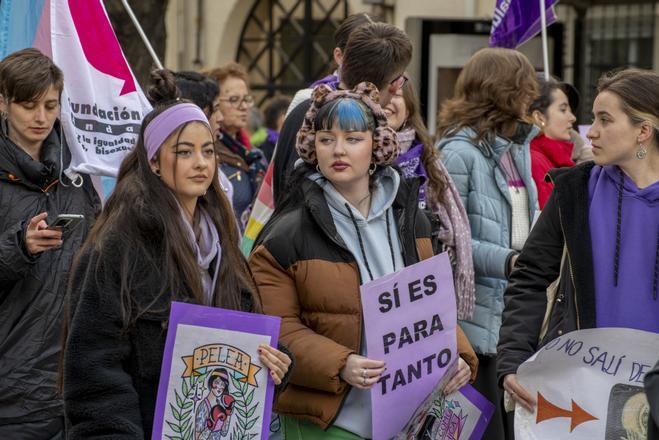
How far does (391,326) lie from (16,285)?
1.63 metres

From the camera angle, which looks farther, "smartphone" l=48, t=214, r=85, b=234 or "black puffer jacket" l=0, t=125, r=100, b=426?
"black puffer jacket" l=0, t=125, r=100, b=426

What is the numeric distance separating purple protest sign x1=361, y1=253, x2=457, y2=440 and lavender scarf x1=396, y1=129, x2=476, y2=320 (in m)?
1.23

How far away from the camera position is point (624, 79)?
4188 millimetres

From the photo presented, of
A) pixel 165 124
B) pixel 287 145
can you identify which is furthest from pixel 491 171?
pixel 165 124

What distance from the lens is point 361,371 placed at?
13.0 feet

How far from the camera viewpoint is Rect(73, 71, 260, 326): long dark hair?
145 inches

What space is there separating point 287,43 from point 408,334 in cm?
1587

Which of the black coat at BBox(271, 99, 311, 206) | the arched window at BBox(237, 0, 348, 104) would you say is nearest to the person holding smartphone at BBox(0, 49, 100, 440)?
the black coat at BBox(271, 99, 311, 206)

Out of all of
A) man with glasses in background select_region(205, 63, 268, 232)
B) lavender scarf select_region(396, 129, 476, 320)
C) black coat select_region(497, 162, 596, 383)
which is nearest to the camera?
black coat select_region(497, 162, 596, 383)

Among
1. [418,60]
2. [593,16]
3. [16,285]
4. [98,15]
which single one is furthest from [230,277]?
[593,16]

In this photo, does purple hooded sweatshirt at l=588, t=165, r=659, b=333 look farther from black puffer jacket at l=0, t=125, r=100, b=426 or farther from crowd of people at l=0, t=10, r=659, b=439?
black puffer jacket at l=0, t=125, r=100, b=426

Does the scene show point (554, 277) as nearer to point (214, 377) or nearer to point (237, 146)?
point (214, 377)

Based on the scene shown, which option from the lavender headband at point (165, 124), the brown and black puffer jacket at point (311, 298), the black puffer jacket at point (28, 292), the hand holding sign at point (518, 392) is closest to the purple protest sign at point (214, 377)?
the brown and black puffer jacket at point (311, 298)

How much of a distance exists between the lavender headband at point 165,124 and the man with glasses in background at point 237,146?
9.38 ft
